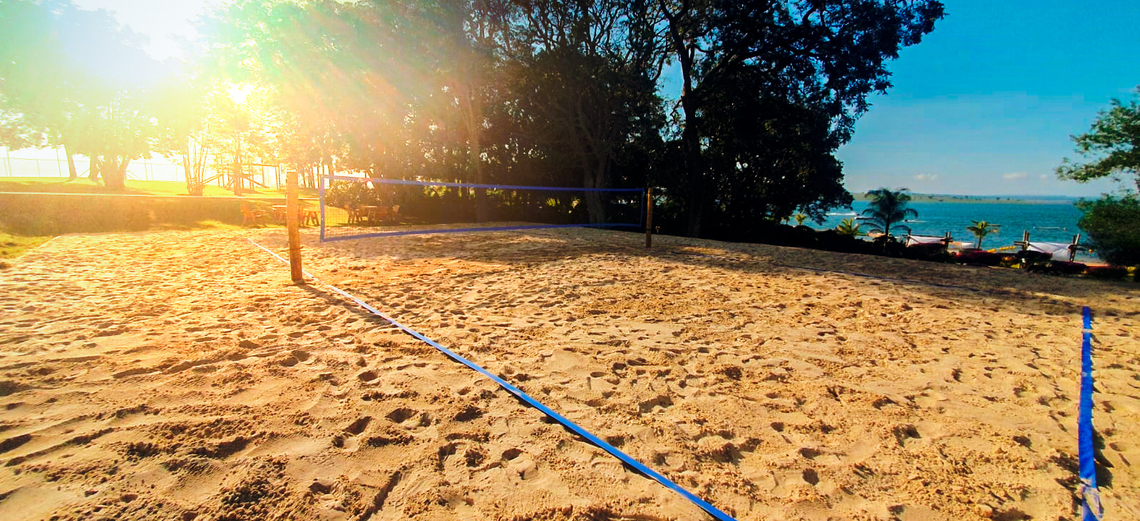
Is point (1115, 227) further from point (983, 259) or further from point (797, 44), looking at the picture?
point (797, 44)

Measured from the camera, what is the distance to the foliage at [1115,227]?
38.1ft

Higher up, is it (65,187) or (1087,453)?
(65,187)

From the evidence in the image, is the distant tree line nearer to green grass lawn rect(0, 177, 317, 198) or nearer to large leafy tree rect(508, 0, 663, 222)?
large leafy tree rect(508, 0, 663, 222)

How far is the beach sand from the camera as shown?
1662 millimetres

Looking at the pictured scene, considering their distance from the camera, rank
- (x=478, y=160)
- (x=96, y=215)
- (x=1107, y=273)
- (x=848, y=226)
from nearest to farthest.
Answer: (x=1107, y=273) → (x=96, y=215) → (x=478, y=160) → (x=848, y=226)

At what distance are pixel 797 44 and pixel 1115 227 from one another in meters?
10.9

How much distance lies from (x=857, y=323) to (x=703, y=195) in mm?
12654

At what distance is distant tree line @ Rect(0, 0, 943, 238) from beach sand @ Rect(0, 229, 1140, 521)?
10918 millimetres

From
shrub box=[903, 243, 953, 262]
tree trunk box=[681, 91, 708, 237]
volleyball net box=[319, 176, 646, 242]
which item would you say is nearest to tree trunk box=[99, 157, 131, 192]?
volleyball net box=[319, 176, 646, 242]

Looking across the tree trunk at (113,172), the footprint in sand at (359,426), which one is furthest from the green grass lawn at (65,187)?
the footprint in sand at (359,426)

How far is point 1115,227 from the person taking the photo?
42.8ft

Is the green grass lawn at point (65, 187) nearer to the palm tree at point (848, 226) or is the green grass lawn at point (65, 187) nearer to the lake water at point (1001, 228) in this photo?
the lake water at point (1001, 228)

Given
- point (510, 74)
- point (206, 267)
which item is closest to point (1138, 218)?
point (510, 74)

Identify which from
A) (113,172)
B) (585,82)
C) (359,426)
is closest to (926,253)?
(585,82)
